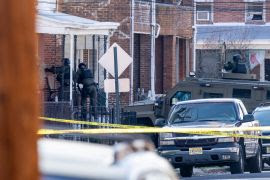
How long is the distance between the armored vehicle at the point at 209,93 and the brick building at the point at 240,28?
70.7 ft

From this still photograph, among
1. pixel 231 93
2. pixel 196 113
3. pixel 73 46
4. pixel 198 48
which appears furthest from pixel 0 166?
pixel 198 48

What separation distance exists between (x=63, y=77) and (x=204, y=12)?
25.7m

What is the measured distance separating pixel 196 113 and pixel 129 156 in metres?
15.9

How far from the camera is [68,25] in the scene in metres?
26.1

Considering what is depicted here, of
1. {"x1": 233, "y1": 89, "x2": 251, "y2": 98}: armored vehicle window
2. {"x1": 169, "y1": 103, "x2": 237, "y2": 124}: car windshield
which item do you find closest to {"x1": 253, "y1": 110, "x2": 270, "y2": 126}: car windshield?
{"x1": 169, "y1": 103, "x2": 237, "y2": 124}: car windshield

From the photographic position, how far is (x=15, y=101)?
2332 mm

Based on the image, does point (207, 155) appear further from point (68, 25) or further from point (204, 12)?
point (204, 12)

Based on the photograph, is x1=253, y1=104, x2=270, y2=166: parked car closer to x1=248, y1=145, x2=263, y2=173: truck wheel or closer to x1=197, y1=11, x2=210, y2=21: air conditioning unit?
x1=248, y1=145, x2=263, y2=173: truck wheel

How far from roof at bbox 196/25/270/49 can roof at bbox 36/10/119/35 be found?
21.0 metres

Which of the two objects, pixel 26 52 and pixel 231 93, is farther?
pixel 231 93

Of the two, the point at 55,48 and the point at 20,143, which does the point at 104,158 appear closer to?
the point at 20,143

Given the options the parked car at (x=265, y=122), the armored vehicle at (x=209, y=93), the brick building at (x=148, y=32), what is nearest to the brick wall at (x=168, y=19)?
the brick building at (x=148, y=32)

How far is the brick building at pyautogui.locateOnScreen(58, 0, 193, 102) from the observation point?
30.4m

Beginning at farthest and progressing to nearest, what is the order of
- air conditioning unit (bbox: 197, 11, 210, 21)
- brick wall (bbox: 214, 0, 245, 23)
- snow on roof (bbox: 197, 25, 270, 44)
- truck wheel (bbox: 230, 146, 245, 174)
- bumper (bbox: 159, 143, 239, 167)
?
air conditioning unit (bbox: 197, 11, 210, 21)
brick wall (bbox: 214, 0, 245, 23)
snow on roof (bbox: 197, 25, 270, 44)
truck wheel (bbox: 230, 146, 245, 174)
bumper (bbox: 159, 143, 239, 167)
